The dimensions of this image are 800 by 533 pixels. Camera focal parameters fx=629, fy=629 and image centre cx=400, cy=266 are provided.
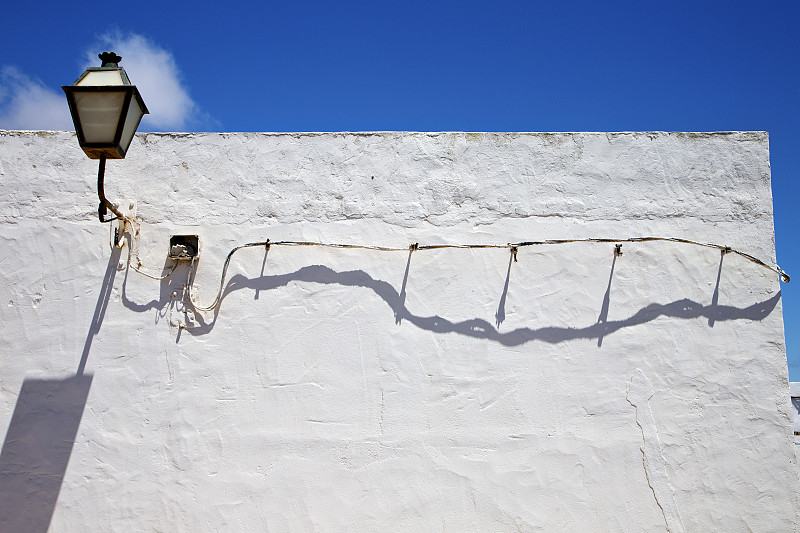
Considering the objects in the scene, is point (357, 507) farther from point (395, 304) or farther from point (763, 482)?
point (763, 482)

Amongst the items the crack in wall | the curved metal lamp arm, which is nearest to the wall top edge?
the curved metal lamp arm

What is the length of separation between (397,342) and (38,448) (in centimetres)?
196

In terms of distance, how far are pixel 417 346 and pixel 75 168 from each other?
219 centimetres

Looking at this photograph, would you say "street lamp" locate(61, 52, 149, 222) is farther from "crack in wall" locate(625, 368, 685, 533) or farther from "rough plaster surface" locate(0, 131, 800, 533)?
"crack in wall" locate(625, 368, 685, 533)

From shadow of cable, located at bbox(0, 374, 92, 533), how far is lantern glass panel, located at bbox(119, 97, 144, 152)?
1.28 metres

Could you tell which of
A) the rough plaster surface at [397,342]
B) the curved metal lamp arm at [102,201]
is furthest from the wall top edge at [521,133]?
the curved metal lamp arm at [102,201]

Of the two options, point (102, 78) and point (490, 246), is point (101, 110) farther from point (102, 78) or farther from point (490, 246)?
point (490, 246)

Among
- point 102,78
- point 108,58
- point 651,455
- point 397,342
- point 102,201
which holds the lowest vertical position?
point 651,455

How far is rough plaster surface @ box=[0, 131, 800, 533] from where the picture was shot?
10.8ft

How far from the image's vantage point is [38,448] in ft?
10.8

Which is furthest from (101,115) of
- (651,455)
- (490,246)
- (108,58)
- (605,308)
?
(651,455)

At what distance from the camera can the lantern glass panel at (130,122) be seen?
9.69ft

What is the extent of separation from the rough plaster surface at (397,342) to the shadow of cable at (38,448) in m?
0.01

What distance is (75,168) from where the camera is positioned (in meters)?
3.59
